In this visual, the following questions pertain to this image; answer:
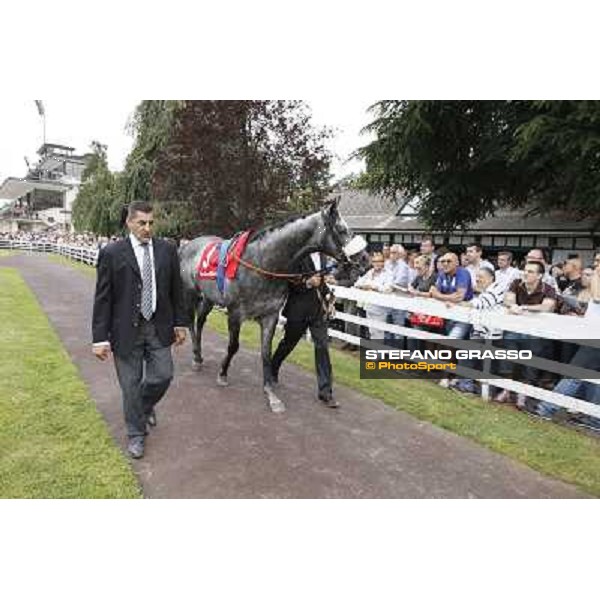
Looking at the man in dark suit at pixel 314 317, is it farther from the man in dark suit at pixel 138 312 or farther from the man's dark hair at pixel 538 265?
the man's dark hair at pixel 538 265

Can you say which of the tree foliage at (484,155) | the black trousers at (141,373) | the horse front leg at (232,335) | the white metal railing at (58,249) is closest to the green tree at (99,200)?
the white metal railing at (58,249)

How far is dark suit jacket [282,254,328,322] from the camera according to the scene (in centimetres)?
493

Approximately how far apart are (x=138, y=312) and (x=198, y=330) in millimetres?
2504

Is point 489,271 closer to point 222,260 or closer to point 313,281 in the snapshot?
point 313,281

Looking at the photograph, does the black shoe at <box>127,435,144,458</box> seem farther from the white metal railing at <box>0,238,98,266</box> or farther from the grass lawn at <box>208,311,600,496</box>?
the white metal railing at <box>0,238,98,266</box>

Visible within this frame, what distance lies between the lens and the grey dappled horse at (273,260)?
15.3 ft

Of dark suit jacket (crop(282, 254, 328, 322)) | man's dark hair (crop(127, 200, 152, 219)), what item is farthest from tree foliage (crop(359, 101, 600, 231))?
man's dark hair (crop(127, 200, 152, 219))

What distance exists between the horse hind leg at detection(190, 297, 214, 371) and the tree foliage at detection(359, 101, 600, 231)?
5.33m

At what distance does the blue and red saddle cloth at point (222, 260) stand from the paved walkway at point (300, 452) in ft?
4.02

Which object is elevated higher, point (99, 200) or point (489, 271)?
point (99, 200)

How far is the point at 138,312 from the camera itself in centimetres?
359

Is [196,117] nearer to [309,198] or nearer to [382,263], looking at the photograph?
[309,198]

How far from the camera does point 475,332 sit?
5.60 m

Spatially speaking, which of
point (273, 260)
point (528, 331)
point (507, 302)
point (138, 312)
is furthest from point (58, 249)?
point (528, 331)
